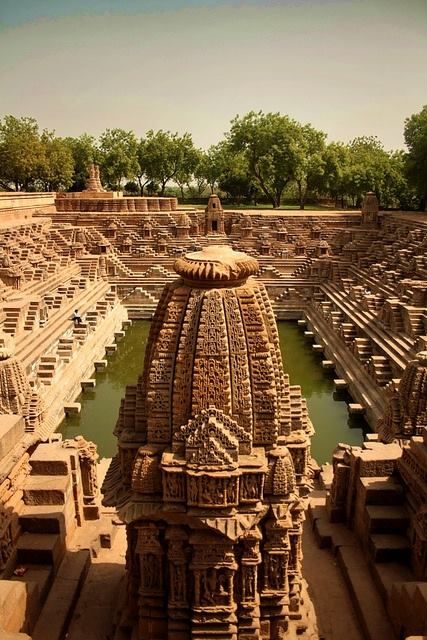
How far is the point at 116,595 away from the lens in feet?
21.7

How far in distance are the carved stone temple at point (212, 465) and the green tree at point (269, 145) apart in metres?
36.8

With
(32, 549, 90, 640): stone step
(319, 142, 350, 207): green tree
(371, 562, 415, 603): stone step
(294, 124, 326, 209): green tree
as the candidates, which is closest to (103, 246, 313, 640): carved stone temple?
(32, 549, 90, 640): stone step

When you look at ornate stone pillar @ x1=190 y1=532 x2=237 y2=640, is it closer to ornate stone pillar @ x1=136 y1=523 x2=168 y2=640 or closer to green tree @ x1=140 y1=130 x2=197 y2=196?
ornate stone pillar @ x1=136 y1=523 x2=168 y2=640

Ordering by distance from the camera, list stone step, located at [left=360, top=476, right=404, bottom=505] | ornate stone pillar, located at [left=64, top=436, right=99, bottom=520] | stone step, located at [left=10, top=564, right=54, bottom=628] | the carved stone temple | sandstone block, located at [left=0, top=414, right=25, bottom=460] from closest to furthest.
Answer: the carved stone temple → stone step, located at [left=10, top=564, right=54, bottom=628] → sandstone block, located at [left=0, top=414, right=25, bottom=460] → stone step, located at [left=360, top=476, right=404, bottom=505] → ornate stone pillar, located at [left=64, top=436, right=99, bottom=520]

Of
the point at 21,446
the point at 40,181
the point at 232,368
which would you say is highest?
the point at 40,181

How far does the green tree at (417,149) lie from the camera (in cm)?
3384

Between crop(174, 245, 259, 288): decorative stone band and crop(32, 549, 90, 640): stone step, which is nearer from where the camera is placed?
crop(174, 245, 259, 288): decorative stone band

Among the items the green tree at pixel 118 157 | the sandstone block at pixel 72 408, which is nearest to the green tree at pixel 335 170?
the green tree at pixel 118 157

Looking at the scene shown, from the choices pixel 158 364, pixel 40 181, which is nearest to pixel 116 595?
pixel 158 364

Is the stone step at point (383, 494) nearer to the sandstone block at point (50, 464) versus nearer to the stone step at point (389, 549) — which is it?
the stone step at point (389, 549)

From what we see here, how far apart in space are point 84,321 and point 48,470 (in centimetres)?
1290

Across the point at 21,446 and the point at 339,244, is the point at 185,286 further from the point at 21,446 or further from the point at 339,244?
the point at 339,244

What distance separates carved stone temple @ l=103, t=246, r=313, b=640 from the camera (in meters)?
5.15

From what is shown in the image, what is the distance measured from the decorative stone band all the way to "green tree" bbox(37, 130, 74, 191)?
4082 centimetres
